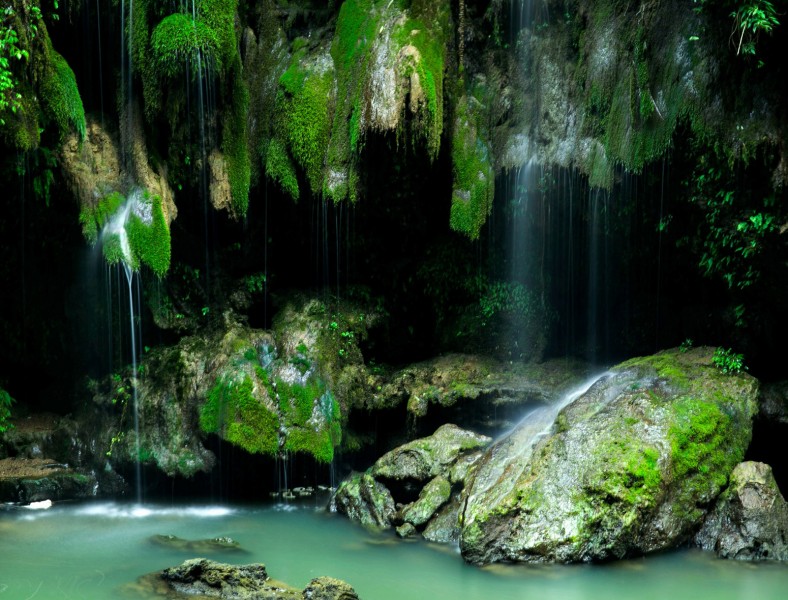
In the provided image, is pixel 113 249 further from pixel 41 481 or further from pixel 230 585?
pixel 230 585

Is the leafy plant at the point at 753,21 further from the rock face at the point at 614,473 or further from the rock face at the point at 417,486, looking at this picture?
the rock face at the point at 417,486

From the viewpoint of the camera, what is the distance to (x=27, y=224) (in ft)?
→ 35.8

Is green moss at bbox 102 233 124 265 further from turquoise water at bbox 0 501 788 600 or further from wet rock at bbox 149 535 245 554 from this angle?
wet rock at bbox 149 535 245 554

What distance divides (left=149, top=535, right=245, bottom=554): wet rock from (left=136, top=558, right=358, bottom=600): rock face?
4.01 ft

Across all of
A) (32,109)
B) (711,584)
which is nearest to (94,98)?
(32,109)

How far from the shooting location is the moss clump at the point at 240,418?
10.3m

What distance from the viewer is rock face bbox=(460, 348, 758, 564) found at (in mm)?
7355

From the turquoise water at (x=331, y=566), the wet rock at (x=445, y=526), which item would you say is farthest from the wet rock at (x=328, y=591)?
the wet rock at (x=445, y=526)

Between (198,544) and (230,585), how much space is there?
1.98 metres

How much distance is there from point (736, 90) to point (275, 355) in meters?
7.54

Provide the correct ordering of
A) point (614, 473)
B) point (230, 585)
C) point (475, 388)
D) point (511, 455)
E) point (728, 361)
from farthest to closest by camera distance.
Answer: point (475, 388), point (728, 361), point (511, 455), point (614, 473), point (230, 585)

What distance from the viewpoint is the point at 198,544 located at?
26.8 feet

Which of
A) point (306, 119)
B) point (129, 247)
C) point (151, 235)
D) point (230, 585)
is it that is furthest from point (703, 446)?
point (129, 247)

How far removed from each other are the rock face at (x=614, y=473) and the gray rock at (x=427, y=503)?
483mm
